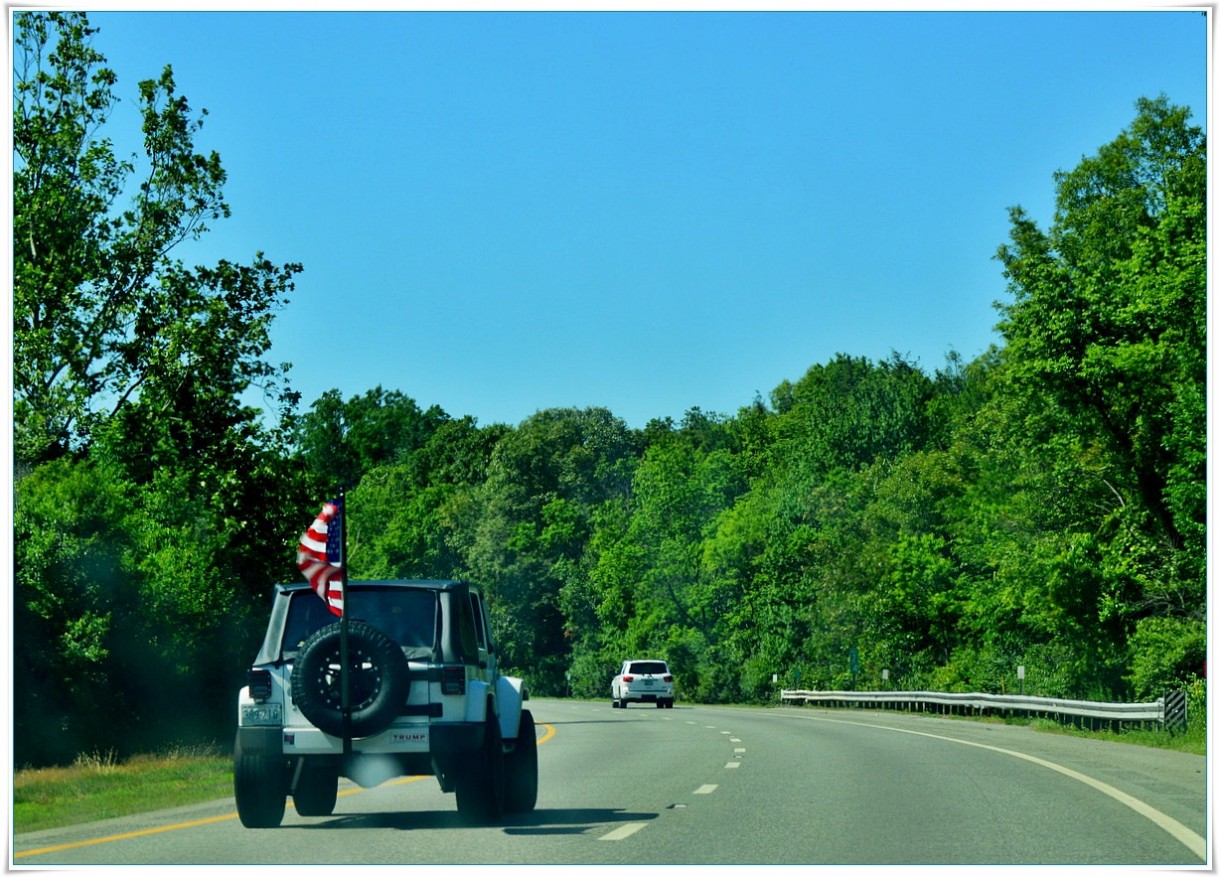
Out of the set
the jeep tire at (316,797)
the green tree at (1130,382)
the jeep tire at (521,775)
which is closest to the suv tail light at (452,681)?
the jeep tire at (521,775)

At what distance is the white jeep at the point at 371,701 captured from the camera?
1292cm

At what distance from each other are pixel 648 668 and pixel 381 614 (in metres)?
50.0

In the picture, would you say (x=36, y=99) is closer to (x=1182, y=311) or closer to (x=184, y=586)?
(x=184, y=586)

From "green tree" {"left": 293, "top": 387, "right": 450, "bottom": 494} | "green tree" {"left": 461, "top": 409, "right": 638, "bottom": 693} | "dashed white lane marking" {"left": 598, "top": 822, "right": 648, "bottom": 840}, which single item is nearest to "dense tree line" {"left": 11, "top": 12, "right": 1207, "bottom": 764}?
→ "dashed white lane marking" {"left": 598, "top": 822, "right": 648, "bottom": 840}

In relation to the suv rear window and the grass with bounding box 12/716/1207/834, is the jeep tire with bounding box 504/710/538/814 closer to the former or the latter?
the grass with bounding box 12/716/1207/834

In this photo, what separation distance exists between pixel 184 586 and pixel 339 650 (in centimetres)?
2622

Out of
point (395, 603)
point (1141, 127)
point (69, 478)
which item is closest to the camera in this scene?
point (395, 603)

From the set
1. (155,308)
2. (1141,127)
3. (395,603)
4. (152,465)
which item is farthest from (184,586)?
(1141,127)

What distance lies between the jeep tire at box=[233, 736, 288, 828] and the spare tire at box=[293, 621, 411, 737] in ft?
2.02

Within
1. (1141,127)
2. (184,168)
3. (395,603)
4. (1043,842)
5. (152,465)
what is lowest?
(1043,842)

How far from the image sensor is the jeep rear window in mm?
13617

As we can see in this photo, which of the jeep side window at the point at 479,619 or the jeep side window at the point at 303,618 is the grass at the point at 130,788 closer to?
the jeep side window at the point at 303,618

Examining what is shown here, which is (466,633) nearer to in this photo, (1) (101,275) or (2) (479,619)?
(2) (479,619)

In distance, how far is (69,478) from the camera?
119 ft
